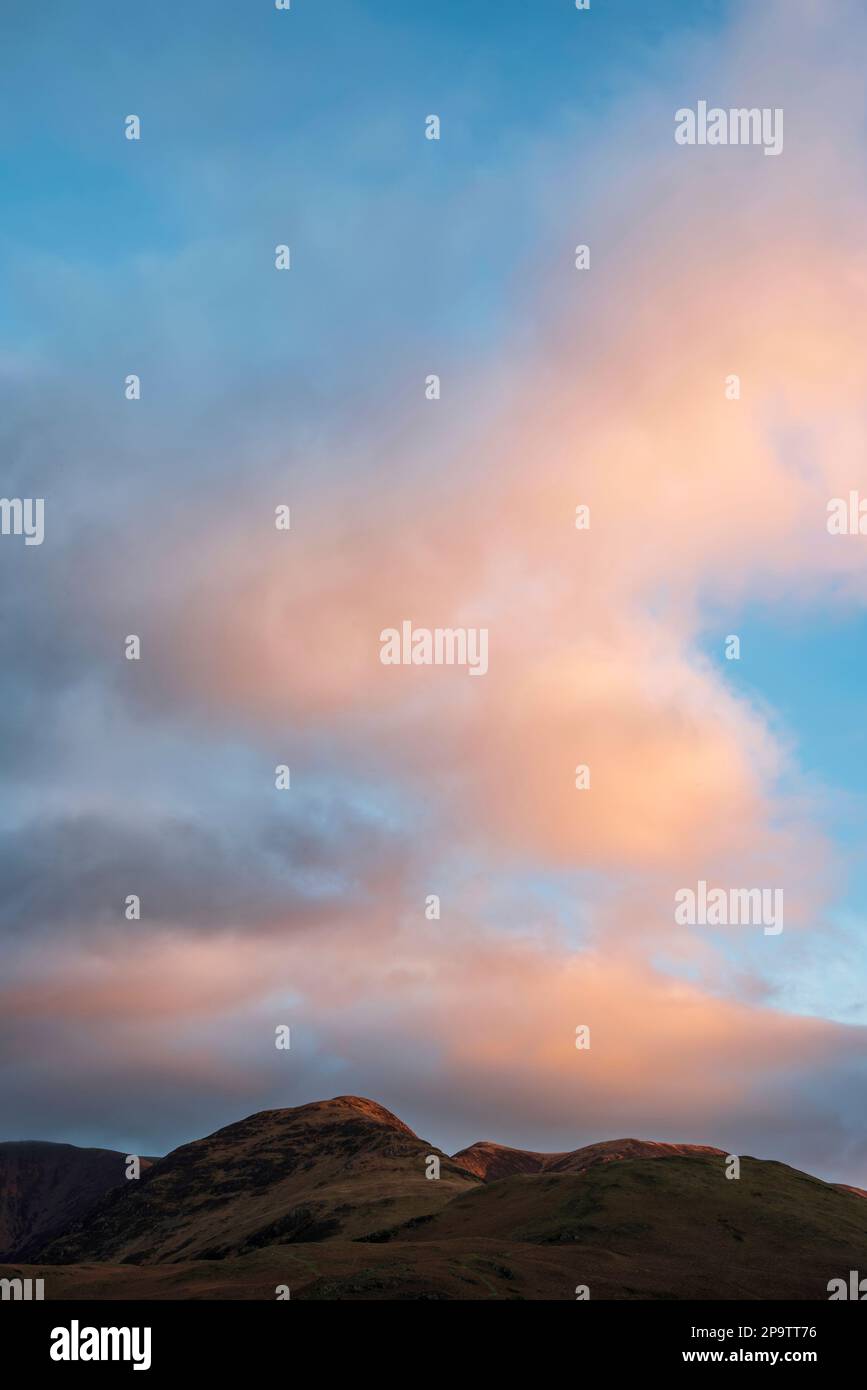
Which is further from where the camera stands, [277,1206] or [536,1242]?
[277,1206]

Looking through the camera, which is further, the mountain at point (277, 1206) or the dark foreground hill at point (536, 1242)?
the mountain at point (277, 1206)

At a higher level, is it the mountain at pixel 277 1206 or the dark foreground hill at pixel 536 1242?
the dark foreground hill at pixel 536 1242

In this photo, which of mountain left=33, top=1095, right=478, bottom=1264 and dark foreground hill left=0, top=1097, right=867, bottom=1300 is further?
mountain left=33, top=1095, right=478, bottom=1264

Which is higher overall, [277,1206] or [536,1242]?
[536,1242]

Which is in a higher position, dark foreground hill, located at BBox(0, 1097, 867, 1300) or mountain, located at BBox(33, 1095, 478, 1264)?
dark foreground hill, located at BBox(0, 1097, 867, 1300)
